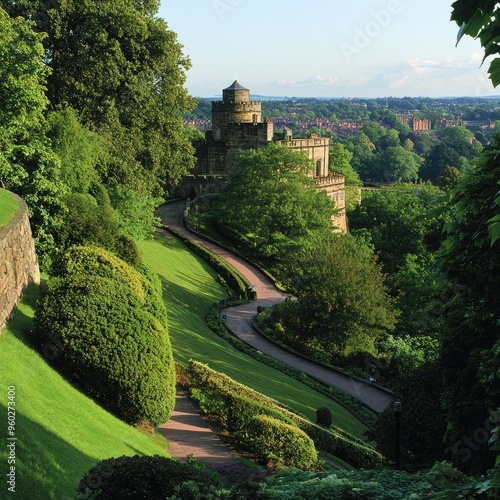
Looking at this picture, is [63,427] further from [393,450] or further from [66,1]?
[66,1]

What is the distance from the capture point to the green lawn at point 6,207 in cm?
1503

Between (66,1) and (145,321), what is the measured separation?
1782cm

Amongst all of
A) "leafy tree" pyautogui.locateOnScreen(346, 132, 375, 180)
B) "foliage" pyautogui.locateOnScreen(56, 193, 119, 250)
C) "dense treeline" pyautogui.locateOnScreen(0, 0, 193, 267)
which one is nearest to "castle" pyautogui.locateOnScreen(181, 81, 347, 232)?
"dense treeline" pyautogui.locateOnScreen(0, 0, 193, 267)

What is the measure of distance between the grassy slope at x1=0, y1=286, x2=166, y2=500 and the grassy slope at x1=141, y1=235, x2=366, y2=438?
7.01 metres

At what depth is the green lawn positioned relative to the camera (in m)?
15.0

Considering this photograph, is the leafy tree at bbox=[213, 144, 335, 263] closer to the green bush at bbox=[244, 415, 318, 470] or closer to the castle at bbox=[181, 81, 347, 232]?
the castle at bbox=[181, 81, 347, 232]

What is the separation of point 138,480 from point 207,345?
50.9ft

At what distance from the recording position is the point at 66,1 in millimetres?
27078

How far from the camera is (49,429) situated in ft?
34.8

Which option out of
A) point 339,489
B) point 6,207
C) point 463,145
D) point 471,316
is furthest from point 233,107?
point 463,145

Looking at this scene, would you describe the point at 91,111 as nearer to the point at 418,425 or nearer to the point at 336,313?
the point at 336,313

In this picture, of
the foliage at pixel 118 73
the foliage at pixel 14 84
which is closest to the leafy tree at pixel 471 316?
the foliage at pixel 14 84

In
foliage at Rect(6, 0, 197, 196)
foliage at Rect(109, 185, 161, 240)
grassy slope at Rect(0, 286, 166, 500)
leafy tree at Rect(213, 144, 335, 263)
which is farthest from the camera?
leafy tree at Rect(213, 144, 335, 263)

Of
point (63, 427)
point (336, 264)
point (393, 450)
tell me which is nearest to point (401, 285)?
point (336, 264)
